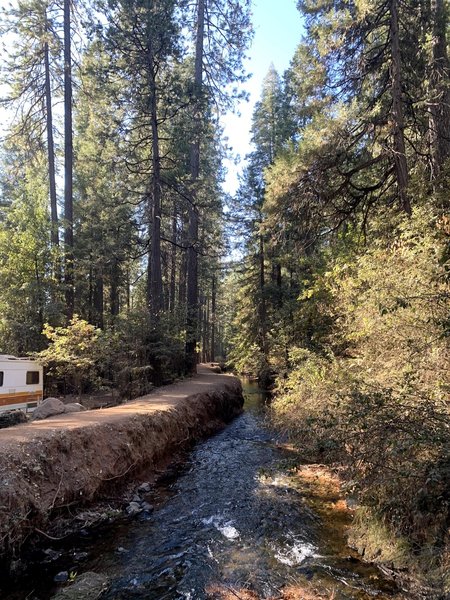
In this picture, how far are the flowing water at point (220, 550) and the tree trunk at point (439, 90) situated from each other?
825 centimetres

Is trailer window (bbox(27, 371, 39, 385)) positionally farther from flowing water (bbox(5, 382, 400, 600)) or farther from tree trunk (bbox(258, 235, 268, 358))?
tree trunk (bbox(258, 235, 268, 358))

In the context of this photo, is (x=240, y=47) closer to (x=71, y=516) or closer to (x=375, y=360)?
(x=375, y=360)

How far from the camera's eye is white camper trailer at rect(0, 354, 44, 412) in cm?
1132

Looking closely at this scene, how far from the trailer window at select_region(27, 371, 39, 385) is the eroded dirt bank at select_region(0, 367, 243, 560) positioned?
422 cm

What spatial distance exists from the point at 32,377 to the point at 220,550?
9837mm

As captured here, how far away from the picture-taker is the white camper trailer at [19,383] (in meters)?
11.3

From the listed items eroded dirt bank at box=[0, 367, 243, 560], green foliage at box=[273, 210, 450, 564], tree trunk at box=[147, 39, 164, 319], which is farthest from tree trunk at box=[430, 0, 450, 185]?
tree trunk at box=[147, 39, 164, 319]

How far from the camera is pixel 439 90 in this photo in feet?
30.2

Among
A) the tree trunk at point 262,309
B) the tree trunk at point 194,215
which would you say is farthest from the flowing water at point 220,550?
the tree trunk at point 262,309

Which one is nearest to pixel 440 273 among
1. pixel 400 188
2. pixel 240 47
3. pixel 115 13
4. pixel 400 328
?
pixel 400 328

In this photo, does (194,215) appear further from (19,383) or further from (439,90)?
(439,90)

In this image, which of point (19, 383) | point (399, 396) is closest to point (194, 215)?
point (19, 383)

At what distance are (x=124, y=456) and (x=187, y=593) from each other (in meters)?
3.54

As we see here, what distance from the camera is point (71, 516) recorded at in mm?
5695
